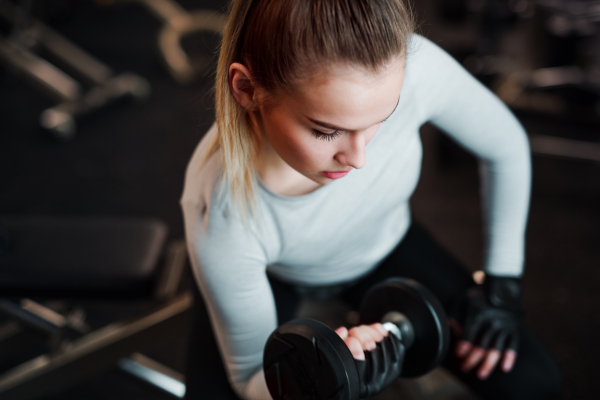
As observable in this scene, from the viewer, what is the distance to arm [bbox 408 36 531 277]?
0.84 metres

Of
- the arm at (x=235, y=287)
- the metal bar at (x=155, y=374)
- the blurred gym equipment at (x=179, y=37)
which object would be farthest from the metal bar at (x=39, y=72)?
the arm at (x=235, y=287)

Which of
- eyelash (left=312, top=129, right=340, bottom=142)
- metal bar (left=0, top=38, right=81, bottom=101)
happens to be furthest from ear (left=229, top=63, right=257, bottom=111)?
metal bar (left=0, top=38, right=81, bottom=101)

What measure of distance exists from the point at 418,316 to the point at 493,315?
0.27 m

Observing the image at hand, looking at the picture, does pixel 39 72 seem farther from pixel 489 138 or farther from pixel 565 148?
pixel 565 148

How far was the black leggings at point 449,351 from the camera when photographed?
900mm

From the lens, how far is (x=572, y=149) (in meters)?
2.04

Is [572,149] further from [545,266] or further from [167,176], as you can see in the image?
[167,176]

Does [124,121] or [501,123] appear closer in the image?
[501,123]

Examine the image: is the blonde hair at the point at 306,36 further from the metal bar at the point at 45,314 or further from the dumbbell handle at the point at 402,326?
the metal bar at the point at 45,314

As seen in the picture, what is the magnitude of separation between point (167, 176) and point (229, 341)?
1481 millimetres

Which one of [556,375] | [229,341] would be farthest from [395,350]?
[556,375]

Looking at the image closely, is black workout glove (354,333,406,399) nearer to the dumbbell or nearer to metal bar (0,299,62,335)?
the dumbbell

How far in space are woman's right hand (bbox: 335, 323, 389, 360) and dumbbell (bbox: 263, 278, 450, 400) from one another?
0.03 m

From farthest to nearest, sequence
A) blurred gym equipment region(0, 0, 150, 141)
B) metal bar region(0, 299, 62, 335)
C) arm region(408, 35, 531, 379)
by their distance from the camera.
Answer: blurred gym equipment region(0, 0, 150, 141)
metal bar region(0, 299, 62, 335)
arm region(408, 35, 531, 379)
